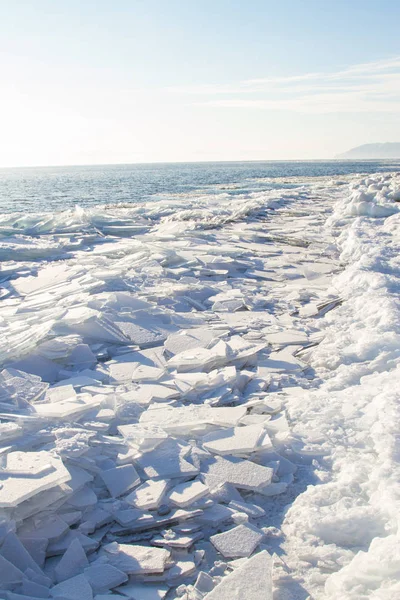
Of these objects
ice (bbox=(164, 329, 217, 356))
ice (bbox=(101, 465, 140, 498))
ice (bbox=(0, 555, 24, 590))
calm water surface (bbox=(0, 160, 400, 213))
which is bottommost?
ice (bbox=(0, 555, 24, 590))

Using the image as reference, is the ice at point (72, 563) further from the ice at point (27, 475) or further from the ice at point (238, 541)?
the ice at point (238, 541)

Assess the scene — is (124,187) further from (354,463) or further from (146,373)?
(354,463)

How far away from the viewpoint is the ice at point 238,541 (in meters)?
2.00

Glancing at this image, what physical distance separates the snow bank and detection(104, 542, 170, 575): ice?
0.52 meters

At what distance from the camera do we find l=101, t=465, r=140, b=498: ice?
2.35 meters

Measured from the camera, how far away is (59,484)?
2.24 meters

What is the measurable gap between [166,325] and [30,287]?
2.50 meters

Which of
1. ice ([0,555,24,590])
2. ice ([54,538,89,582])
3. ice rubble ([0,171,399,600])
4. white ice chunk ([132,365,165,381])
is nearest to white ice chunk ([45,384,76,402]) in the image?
ice rubble ([0,171,399,600])

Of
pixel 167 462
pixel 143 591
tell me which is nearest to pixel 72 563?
pixel 143 591

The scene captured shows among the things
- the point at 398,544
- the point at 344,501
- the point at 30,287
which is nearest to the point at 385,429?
the point at 344,501

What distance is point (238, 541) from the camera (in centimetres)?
205

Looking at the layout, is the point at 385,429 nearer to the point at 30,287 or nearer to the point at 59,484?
the point at 59,484

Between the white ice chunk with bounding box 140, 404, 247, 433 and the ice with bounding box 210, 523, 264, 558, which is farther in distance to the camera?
the white ice chunk with bounding box 140, 404, 247, 433

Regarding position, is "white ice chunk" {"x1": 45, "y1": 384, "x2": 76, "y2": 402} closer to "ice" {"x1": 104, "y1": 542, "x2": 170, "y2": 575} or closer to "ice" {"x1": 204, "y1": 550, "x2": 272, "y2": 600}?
"ice" {"x1": 104, "y1": 542, "x2": 170, "y2": 575}
